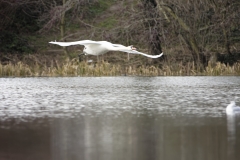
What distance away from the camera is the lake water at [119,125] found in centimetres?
665

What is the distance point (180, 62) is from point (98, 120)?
1459 cm

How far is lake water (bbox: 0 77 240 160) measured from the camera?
262 inches

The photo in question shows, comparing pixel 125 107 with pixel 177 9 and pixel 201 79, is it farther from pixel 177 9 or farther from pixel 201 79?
pixel 177 9

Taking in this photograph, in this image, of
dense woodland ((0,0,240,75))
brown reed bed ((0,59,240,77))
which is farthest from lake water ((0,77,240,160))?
dense woodland ((0,0,240,75))

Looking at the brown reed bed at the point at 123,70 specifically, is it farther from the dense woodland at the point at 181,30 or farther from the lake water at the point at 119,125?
the lake water at the point at 119,125

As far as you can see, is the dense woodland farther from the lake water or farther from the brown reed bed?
the lake water

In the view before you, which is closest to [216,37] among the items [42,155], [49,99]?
[49,99]

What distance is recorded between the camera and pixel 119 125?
879 centimetres

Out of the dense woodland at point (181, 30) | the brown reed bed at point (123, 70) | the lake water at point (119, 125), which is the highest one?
the dense woodland at point (181, 30)

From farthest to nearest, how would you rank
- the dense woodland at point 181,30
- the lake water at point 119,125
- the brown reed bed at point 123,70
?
the dense woodland at point 181,30, the brown reed bed at point 123,70, the lake water at point 119,125

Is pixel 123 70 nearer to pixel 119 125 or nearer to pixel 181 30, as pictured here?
pixel 181 30

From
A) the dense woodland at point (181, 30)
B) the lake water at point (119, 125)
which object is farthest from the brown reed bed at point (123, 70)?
the lake water at point (119, 125)

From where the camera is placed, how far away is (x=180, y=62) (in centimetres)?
2367

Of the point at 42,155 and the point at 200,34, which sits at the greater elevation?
the point at 200,34
